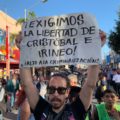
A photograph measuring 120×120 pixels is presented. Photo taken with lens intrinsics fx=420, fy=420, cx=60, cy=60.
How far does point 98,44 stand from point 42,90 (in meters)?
8.07

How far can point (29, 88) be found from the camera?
425 cm

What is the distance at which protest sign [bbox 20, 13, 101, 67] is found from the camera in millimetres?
4379

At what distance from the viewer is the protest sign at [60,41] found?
438 centimetres

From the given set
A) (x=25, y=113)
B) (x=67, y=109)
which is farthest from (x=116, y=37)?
(x=67, y=109)

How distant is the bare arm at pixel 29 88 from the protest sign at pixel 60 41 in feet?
0.36

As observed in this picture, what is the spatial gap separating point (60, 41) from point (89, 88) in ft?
2.44

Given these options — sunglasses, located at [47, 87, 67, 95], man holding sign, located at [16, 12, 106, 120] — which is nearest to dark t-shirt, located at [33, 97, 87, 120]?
man holding sign, located at [16, 12, 106, 120]

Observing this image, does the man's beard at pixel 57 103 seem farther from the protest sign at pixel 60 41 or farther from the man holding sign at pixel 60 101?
the protest sign at pixel 60 41

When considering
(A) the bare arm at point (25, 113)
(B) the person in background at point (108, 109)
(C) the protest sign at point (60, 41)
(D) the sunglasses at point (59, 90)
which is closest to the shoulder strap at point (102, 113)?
(B) the person in background at point (108, 109)

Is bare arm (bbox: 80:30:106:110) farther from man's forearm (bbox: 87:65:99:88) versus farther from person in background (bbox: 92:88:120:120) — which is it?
person in background (bbox: 92:88:120:120)

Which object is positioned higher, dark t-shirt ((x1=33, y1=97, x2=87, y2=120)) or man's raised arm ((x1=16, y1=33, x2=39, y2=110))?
man's raised arm ((x1=16, y1=33, x2=39, y2=110))

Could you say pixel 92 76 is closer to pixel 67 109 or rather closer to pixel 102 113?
pixel 67 109

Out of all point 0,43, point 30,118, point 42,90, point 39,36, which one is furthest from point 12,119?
point 0,43

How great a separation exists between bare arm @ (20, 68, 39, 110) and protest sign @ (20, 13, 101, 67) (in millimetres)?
110
